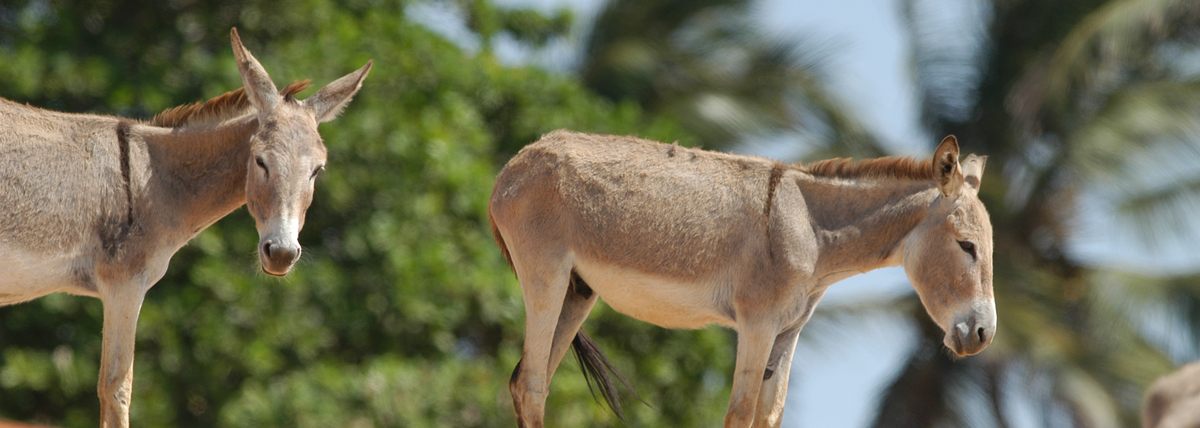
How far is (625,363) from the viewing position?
1734cm

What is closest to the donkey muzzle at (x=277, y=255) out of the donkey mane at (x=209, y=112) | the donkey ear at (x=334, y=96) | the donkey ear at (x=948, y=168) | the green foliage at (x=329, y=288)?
the donkey ear at (x=334, y=96)

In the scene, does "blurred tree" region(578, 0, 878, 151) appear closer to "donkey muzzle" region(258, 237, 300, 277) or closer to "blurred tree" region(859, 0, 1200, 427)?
"blurred tree" region(859, 0, 1200, 427)

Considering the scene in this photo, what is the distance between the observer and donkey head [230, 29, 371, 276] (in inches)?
340

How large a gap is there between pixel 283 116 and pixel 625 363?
8.60 meters

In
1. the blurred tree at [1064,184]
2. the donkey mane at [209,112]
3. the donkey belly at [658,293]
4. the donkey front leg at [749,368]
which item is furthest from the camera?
the blurred tree at [1064,184]

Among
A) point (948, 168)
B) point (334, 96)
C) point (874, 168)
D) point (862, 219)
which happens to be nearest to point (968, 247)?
point (948, 168)

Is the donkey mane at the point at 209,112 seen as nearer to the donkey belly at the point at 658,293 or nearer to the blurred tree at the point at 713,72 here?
the donkey belly at the point at 658,293

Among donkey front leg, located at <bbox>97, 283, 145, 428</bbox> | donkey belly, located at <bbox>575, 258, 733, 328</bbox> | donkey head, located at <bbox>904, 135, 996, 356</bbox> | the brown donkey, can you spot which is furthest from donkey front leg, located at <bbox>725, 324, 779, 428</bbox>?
donkey front leg, located at <bbox>97, 283, 145, 428</bbox>

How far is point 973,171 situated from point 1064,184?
15115 millimetres

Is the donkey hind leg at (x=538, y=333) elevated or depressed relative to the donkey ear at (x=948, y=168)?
depressed

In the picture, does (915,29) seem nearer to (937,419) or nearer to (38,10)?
(937,419)

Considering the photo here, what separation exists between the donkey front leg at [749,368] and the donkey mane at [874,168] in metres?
0.95

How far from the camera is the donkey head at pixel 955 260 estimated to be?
908 cm

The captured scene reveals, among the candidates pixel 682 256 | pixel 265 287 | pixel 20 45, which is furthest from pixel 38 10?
pixel 682 256
